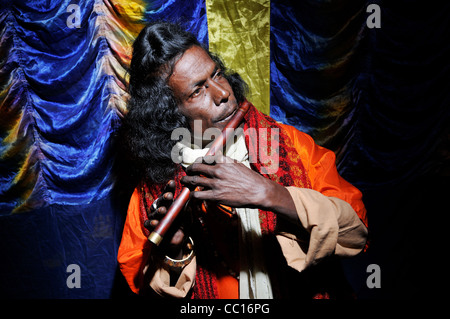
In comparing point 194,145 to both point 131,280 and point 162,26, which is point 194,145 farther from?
point 131,280

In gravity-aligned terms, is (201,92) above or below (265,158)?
above

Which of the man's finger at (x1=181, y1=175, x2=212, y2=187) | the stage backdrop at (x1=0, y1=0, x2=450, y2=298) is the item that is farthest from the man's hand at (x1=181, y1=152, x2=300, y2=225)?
the stage backdrop at (x1=0, y1=0, x2=450, y2=298)

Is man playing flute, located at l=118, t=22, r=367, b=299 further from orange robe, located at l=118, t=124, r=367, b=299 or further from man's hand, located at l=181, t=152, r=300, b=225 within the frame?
man's hand, located at l=181, t=152, r=300, b=225

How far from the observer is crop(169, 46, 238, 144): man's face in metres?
1.44

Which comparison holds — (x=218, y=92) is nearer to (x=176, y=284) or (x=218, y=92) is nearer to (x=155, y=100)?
(x=155, y=100)

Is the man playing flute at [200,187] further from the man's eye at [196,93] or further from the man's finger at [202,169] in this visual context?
the man's finger at [202,169]

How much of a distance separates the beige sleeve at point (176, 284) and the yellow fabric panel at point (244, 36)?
145cm

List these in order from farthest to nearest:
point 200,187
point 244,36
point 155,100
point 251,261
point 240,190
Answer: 1. point 244,36
2. point 155,100
3. point 251,261
4. point 200,187
5. point 240,190

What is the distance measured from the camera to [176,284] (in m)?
1.43

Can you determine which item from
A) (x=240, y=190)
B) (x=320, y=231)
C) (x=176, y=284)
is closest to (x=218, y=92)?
(x=240, y=190)

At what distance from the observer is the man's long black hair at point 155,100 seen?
4.96ft

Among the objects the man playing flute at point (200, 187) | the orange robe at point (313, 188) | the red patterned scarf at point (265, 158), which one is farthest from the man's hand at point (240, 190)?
the orange robe at point (313, 188)

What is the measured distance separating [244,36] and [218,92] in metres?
1.04

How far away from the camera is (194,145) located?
157 centimetres
